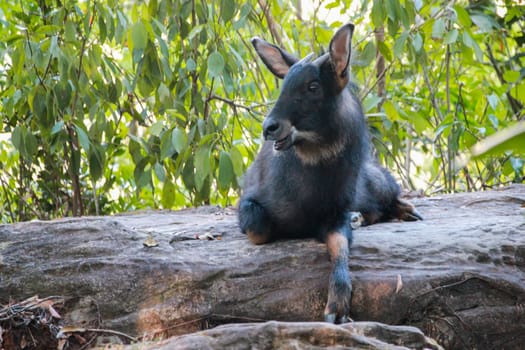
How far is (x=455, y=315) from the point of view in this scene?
4035mm

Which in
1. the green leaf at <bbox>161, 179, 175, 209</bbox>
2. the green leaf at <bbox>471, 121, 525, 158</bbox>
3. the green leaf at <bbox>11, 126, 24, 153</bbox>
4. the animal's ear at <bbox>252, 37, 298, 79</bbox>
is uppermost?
the animal's ear at <bbox>252, 37, 298, 79</bbox>

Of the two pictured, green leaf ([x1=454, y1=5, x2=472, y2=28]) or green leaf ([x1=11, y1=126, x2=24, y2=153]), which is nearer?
green leaf ([x1=454, y1=5, x2=472, y2=28])

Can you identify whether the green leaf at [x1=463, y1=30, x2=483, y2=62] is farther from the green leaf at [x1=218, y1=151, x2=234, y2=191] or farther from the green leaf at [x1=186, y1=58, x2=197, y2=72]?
the green leaf at [x1=186, y1=58, x2=197, y2=72]

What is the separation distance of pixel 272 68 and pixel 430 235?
60.6 inches

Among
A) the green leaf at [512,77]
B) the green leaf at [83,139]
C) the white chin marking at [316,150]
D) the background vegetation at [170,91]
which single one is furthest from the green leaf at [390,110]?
the green leaf at [83,139]

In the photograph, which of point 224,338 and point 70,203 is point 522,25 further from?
point 224,338

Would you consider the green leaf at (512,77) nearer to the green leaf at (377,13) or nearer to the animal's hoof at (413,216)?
the green leaf at (377,13)

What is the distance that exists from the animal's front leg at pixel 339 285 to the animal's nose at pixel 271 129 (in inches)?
30.4

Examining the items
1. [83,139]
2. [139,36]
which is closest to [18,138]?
[83,139]

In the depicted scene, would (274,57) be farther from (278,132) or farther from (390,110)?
(390,110)

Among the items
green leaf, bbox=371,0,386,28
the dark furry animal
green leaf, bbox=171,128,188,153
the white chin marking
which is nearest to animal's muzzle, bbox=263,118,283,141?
the dark furry animal

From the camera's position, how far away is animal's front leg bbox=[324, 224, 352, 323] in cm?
390

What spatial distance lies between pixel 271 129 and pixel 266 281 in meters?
0.88

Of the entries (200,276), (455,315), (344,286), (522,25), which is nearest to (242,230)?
(200,276)
